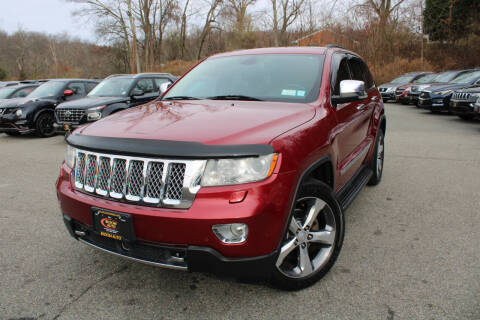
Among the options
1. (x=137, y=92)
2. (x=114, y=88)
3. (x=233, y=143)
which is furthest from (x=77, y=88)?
(x=233, y=143)

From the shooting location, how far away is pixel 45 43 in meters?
54.8

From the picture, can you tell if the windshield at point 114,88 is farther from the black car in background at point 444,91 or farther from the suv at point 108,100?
the black car in background at point 444,91

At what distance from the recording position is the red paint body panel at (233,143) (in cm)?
205

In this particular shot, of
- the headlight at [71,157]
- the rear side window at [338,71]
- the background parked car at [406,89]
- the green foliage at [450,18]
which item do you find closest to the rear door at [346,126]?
the rear side window at [338,71]

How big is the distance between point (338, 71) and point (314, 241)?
5.61 ft

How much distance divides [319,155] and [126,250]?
1.45 metres

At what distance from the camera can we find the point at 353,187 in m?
3.69

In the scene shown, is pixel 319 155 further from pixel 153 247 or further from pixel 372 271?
pixel 153 247

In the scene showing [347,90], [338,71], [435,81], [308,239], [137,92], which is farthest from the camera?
[435,81]

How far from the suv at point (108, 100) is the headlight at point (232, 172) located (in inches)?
290

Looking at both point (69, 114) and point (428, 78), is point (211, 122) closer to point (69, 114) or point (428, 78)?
point (69, 114)

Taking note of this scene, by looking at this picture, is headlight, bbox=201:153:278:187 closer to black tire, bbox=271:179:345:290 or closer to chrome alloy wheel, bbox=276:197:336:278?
black tire, bbox=271:179:345:290

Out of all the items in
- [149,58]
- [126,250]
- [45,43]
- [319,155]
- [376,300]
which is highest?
[45,43]

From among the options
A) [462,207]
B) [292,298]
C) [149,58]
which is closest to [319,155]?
[292,298]
